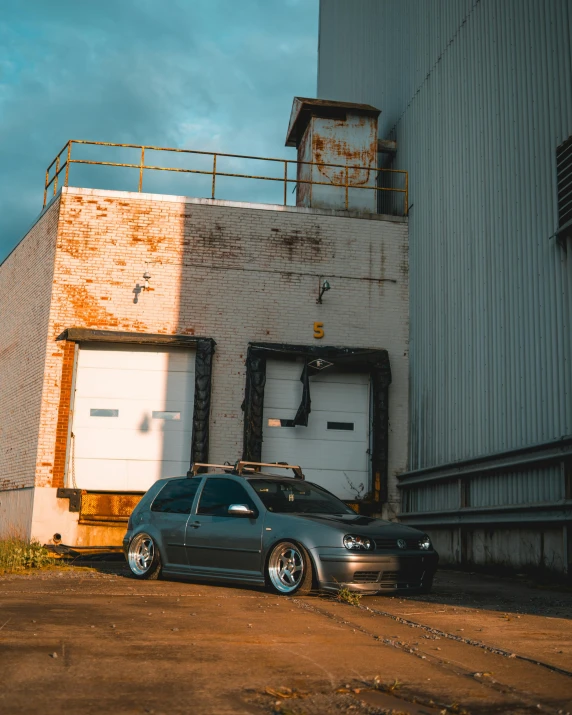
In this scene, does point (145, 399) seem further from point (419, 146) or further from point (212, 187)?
point (419, 146)

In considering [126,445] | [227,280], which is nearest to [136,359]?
[126,445]

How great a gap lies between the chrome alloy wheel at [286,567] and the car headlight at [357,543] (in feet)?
1.68

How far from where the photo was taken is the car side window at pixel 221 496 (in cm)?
1003

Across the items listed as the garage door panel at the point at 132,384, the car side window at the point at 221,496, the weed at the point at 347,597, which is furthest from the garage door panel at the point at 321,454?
the weed at the point at 347,597

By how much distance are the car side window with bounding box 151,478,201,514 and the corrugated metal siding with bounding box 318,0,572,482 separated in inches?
198

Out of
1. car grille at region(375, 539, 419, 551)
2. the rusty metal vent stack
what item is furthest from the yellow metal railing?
car grille at region(375, 539, 419, 551)

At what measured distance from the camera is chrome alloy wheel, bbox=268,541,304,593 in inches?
353

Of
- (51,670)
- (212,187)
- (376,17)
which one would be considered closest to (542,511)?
(51,670)

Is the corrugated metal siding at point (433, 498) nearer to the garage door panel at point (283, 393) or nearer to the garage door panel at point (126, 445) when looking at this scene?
the garage door panel at point (283, 393)

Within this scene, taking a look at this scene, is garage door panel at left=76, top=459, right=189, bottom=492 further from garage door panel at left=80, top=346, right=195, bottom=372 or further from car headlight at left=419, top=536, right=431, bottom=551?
car headlight at left=419, top=536, right=431, bottom=551

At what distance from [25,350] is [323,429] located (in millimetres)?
6715

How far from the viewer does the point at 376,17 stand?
852 inches

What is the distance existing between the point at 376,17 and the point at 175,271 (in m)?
9.06

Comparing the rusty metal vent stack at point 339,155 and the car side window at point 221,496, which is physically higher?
the rusty metal vent stack at point 339,155
